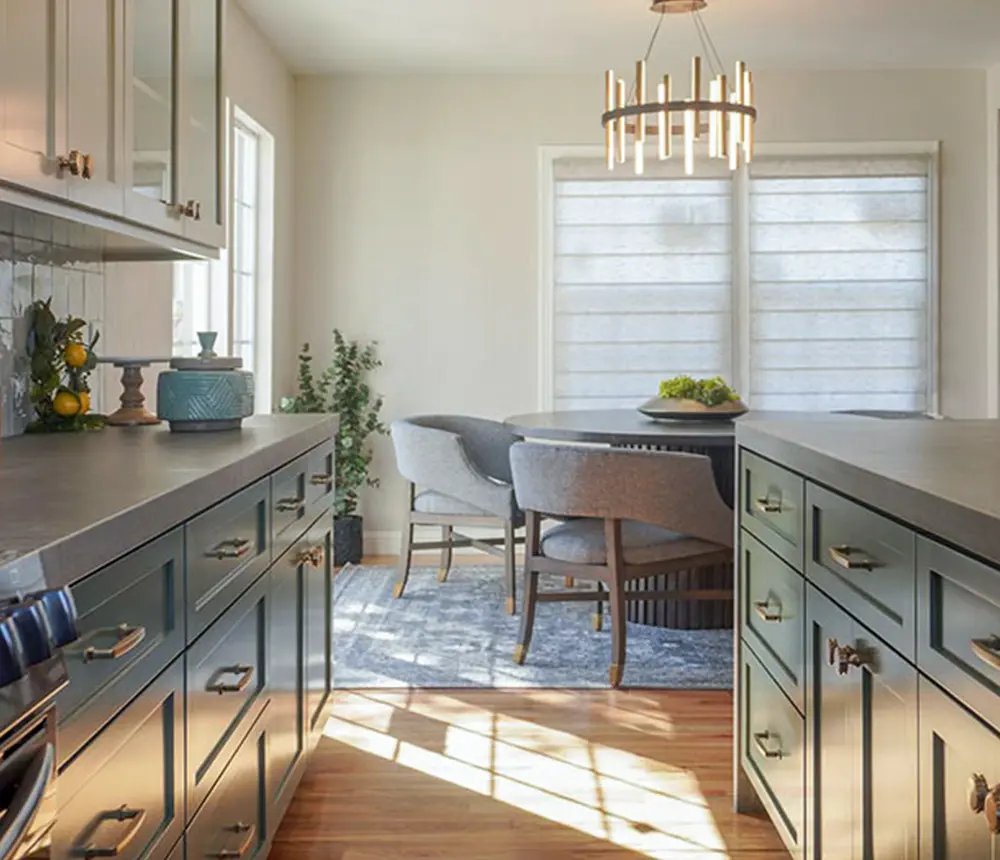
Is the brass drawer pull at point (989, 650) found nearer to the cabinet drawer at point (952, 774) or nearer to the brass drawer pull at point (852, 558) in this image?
the cabinet drawer at point (952, 774)

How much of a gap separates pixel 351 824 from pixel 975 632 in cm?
166

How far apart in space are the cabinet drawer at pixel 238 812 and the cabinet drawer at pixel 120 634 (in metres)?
0.31

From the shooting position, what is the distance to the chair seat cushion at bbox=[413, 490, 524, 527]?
452 centimetres

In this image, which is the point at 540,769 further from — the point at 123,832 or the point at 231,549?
the point at 123,832

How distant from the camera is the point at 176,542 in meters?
1.39

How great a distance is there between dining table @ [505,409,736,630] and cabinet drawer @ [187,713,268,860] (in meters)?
2.02

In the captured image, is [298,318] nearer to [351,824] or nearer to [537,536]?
[537,536]

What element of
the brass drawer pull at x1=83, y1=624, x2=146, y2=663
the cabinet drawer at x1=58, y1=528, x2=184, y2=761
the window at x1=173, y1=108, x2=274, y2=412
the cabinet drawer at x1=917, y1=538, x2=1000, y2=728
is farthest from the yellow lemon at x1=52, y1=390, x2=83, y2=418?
the window at x1=173, y1=108, x2=274, y2=412

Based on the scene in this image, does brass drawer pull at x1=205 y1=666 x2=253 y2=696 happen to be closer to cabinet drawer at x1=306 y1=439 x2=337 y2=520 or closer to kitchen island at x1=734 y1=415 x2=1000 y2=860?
cabinet drawer at x1=306 y1=439 x2=337 y2=520

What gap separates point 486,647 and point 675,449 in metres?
0.99

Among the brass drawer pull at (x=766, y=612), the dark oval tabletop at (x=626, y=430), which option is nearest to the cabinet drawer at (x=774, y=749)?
the brass drawer pull at (x=766, y=612)

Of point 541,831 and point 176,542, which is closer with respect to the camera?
point 176,542

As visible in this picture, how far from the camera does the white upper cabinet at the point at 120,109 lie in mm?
1736

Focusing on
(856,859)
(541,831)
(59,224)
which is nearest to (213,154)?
(59,224)
